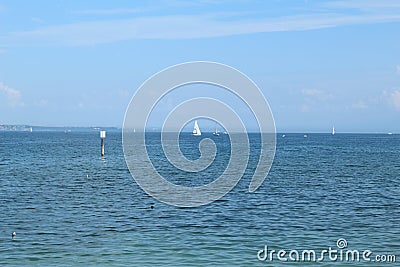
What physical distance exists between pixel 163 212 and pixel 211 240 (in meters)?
10.6

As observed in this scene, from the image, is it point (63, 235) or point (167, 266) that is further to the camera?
point (63, 235)

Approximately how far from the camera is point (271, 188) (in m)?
57.6

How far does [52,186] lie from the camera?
59.4 meters

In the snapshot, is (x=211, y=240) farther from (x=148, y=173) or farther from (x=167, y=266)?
(x=148, y=173)

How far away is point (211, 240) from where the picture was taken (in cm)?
3191

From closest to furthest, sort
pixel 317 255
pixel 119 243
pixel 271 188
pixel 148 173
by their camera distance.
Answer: pixel 317 255
pixel 119 243
pixel 271 188
pixel 148 173

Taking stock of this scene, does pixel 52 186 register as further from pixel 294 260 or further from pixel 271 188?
pixel 294 260

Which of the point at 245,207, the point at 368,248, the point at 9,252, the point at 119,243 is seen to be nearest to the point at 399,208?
the point at 245,207

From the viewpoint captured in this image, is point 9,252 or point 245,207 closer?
point 9,252

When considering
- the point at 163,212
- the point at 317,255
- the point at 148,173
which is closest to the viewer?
the point at 317,255

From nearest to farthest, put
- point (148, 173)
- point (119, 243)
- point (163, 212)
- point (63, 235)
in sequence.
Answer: point (119, 243) → point (63, 235) → point (163, 212) → point (148, 173)

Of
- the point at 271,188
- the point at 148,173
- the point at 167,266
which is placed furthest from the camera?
the point at 148,173

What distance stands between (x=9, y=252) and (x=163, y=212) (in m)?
14.4

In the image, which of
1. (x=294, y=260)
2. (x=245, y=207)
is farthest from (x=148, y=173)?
(x=294, y=260)
